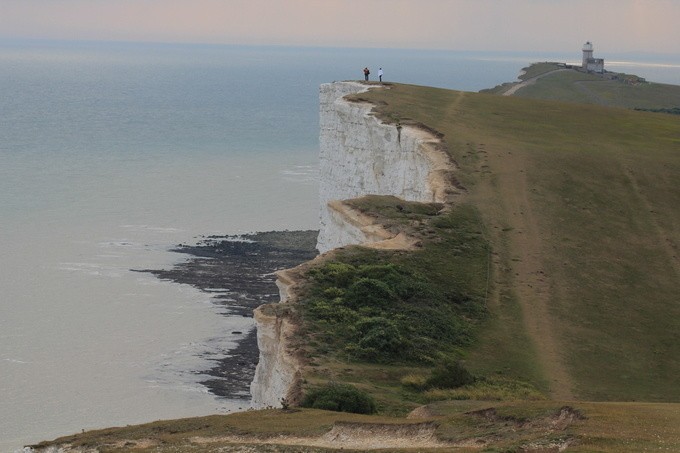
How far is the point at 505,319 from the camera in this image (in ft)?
106

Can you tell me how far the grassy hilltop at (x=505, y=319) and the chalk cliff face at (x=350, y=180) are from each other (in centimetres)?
65

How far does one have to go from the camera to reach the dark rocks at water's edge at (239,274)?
47.6 meters

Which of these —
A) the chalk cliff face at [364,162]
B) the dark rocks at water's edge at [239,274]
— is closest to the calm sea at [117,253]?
the dark rocks at water's edge at [239,274]

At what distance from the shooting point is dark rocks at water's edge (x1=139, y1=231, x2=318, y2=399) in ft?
156

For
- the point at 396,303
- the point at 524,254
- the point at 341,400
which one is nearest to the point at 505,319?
the point at 396,303

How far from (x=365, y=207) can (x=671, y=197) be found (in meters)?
14.6

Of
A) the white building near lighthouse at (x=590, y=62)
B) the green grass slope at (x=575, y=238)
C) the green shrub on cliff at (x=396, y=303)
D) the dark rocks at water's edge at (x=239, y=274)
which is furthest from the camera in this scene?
the white building near lighthouse at (x=590, y=62)

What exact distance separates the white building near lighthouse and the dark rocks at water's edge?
3036 inches

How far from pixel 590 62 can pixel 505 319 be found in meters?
117

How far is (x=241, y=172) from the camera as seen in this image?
109188 millimetres

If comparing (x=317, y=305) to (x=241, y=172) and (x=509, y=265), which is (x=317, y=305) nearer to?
(x=509, y=265)

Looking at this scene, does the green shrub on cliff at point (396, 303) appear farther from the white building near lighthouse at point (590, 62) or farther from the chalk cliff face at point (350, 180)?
the white building near lighthouse at point (590, 62)

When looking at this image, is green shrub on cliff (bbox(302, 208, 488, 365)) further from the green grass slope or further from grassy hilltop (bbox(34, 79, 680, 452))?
the green grass slope

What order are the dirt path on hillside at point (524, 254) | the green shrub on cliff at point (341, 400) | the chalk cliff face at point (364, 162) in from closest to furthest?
the green shrub on cliff at point (341, 400) → the dirt path on hillside at point (524, 254) → the chalk cliff face at point (364, 162)
